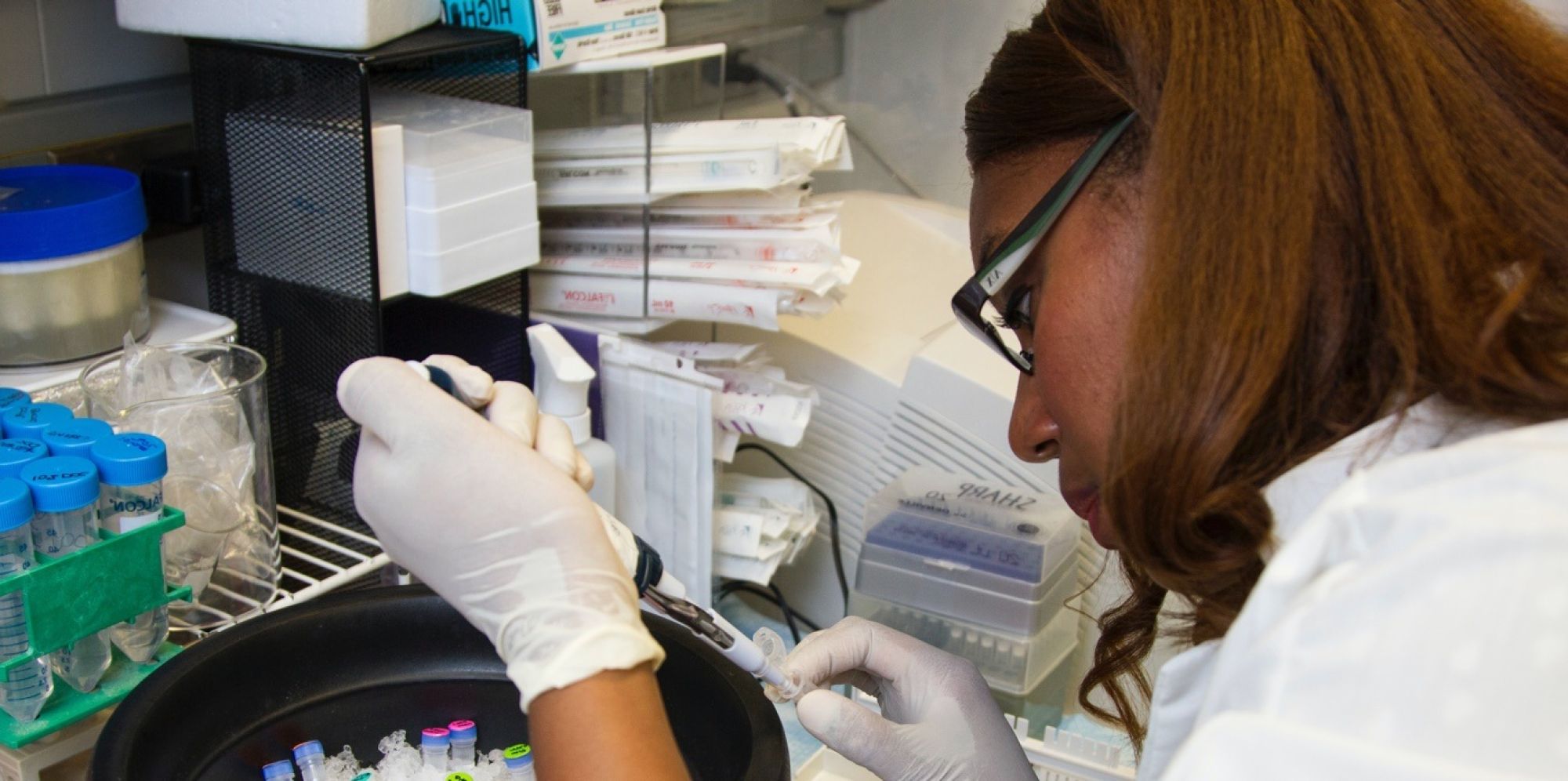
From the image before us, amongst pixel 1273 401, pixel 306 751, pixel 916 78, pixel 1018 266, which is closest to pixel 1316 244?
pixel 1273 401

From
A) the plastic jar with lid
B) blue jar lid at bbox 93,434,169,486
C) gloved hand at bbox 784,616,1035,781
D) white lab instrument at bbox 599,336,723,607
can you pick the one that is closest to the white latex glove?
blue jar lid at bbox 93,434,169,486

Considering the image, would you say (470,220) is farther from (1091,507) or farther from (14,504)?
(1091,507)

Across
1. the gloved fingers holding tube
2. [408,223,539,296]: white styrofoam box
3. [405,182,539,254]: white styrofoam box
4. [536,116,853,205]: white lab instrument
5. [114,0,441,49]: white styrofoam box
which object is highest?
[114,0,441,49]: white styrofoam box

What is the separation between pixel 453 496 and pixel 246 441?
333mm

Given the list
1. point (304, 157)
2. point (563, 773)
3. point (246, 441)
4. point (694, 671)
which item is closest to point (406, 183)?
point (304, 157)

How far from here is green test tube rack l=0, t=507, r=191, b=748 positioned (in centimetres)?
74

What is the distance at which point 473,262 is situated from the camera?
42.4 inches

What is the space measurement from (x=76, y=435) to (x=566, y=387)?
421 mm

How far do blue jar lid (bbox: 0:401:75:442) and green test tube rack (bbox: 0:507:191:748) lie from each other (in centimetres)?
9

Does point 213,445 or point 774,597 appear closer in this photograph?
point 213,445

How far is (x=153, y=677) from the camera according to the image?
0.74 m

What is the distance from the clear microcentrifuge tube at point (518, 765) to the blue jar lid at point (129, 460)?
293mm

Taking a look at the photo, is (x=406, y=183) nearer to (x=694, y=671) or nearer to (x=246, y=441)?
(x=246, y=441)

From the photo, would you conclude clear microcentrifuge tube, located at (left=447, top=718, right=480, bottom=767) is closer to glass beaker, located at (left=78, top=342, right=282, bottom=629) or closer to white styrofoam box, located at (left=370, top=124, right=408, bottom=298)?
glass beaker, located at (left=78, top=342, right=282, bottom=629)
